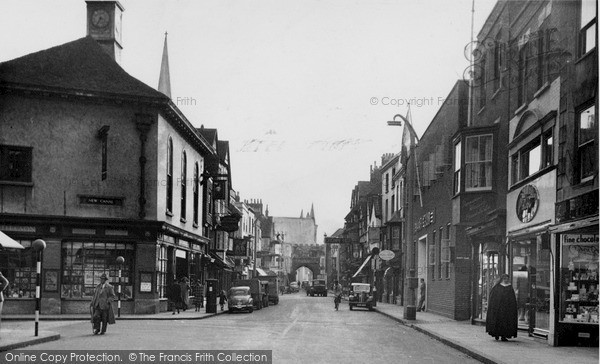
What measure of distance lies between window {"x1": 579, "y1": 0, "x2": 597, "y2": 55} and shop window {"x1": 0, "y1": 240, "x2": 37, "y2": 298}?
23.1 meters

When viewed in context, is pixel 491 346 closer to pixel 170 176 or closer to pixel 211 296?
pixel 211 296

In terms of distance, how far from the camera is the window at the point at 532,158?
20.1 m

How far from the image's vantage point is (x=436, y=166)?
34.5m

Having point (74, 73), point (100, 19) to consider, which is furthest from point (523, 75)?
point (100, 19)

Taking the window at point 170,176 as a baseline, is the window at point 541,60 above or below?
above

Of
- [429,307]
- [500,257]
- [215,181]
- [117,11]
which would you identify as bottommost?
[429,307]

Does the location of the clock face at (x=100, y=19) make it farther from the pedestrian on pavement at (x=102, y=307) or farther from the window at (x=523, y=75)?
the window at (x=523, y=75)

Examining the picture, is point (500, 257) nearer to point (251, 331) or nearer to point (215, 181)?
point (251, 331)

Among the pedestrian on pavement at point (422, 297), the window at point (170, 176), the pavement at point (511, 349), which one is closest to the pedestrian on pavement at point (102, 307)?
the pavement at point (511, 349)

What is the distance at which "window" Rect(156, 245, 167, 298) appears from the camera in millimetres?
33344

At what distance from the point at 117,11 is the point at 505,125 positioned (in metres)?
21.0

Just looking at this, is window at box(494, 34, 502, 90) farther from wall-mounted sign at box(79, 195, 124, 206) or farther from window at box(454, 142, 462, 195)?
wall-mounted sign at box(79, 195, 124, 206)

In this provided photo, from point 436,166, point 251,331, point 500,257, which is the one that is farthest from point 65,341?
point 436,166

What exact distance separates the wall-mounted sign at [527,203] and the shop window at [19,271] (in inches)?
→ 777
